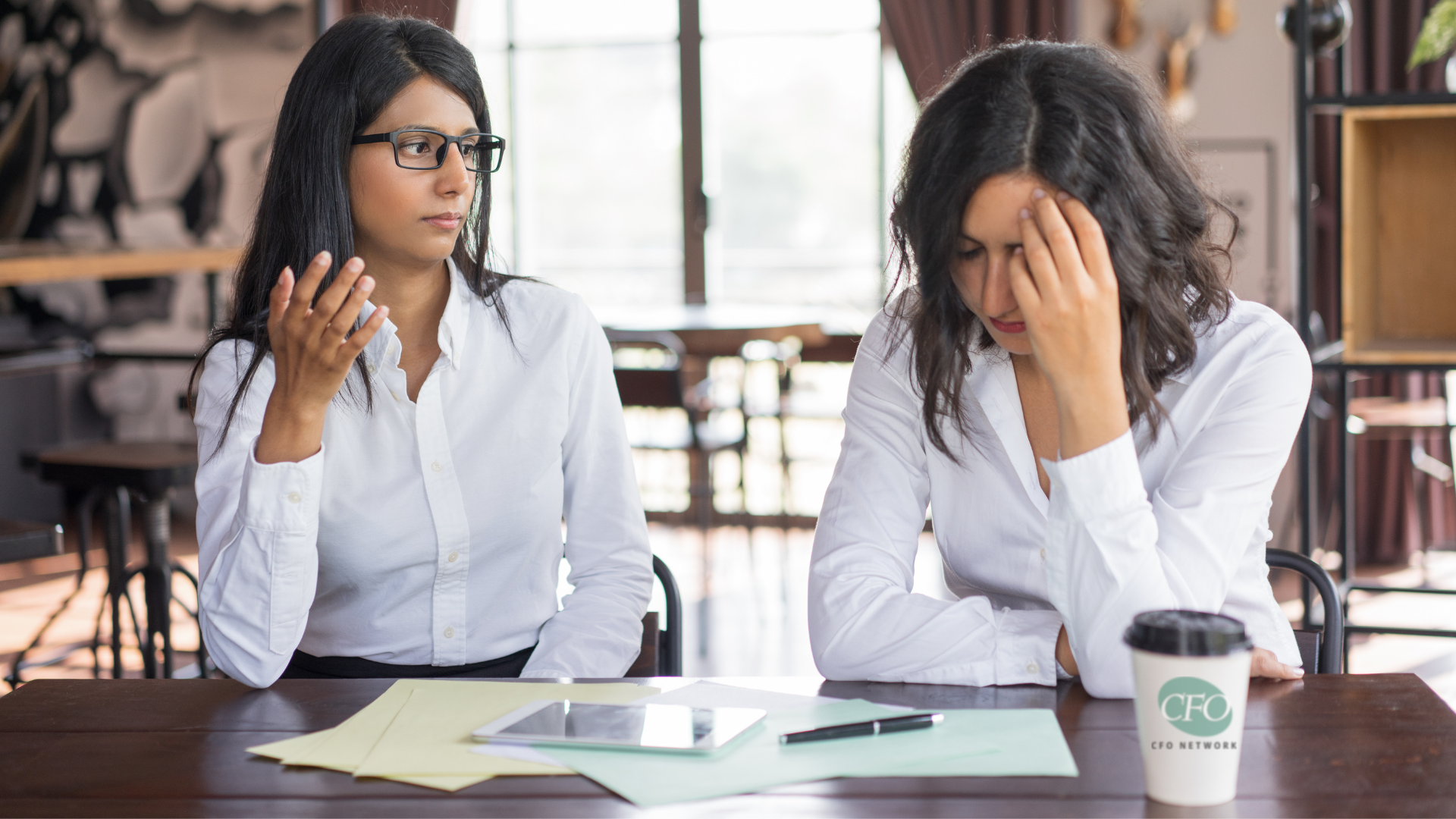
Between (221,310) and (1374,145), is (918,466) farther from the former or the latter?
(221,310)

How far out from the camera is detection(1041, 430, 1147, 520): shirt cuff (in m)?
1.10

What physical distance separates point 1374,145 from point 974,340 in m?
1.78

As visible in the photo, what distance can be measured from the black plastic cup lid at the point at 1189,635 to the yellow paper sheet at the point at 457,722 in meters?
0.40

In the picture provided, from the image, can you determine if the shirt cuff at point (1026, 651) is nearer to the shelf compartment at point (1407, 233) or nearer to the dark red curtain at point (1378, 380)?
the shelf compartment at point (1407, 233)

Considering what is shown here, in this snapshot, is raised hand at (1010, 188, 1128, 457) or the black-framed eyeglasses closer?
raised hand at (1010, 188, 1128, 457)

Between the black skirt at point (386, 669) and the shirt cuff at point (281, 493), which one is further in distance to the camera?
the black skirt at point (386, 669)

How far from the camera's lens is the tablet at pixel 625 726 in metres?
Answer: 0.94

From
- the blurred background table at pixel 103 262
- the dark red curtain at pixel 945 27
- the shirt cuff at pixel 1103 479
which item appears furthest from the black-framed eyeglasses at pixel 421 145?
the dark red curtain at pixel 945 27

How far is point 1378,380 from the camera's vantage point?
180 inches

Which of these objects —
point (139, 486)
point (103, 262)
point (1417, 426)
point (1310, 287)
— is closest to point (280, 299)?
point (139, 486)

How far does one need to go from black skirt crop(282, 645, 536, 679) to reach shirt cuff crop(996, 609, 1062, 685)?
23.1 inches

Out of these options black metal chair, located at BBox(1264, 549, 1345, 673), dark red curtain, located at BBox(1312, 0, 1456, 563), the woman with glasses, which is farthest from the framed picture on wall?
the woman with glasses

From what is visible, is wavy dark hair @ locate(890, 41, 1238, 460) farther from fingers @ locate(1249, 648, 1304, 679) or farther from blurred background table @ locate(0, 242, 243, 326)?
blurred background table @ locate(0, 242, 243, 326)

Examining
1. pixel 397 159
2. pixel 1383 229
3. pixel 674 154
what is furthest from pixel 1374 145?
pixel 674 154
